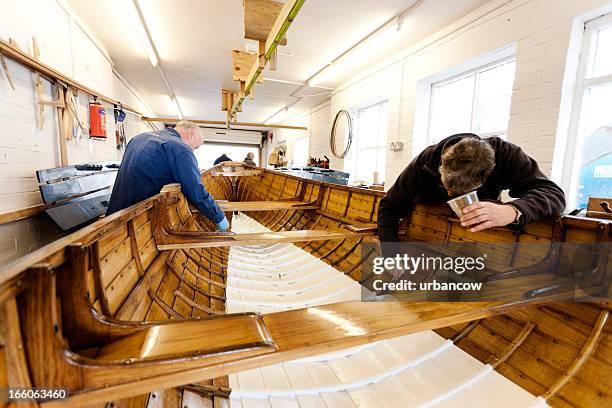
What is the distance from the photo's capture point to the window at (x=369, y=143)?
259 inches

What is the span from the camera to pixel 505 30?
11.0ft

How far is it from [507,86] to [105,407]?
5031mm

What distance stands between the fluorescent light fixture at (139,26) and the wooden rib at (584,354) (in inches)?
210

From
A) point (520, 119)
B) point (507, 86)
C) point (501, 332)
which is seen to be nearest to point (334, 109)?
point (507, 86)

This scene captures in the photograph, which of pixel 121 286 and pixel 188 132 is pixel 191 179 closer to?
pixel 188 132

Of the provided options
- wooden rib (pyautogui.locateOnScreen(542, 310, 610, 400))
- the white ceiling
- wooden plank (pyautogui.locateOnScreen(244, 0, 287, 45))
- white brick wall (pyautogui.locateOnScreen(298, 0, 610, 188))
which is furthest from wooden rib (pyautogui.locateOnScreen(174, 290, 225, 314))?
the white ceiling

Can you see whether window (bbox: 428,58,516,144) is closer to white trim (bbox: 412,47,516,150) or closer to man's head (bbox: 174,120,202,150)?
white trim (bbox: 412,47,516,150)

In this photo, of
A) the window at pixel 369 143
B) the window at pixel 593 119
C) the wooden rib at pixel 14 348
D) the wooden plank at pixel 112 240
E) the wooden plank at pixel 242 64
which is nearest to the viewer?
the wooden rib at pixel 14 348

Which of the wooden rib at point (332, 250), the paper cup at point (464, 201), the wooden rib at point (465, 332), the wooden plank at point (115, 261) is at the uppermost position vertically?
the paper cup at point (464, 201)

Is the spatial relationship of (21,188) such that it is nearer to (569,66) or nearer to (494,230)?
(494,230)

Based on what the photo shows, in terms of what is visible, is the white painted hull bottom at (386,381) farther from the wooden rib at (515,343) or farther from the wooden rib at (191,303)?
the wooden rib at (191,303)

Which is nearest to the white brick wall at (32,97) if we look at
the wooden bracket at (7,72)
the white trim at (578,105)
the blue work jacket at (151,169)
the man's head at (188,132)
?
the wooden bracket at (7,72)

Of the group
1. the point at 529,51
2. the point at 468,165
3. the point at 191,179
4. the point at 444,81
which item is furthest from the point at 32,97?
the point at 444,81

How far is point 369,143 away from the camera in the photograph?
707 centimetres
